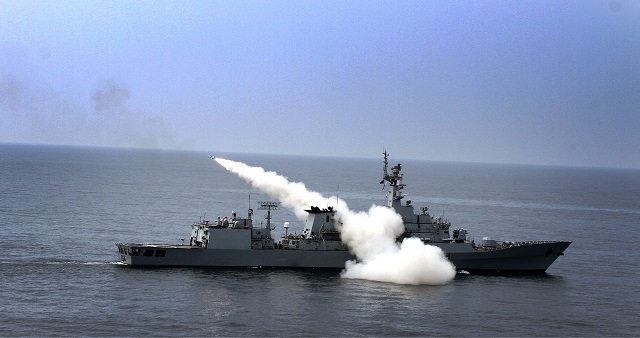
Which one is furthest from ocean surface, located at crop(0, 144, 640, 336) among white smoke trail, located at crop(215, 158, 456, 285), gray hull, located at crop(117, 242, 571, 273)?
white smoke trail, located at crop(215, 158, 456, 285)

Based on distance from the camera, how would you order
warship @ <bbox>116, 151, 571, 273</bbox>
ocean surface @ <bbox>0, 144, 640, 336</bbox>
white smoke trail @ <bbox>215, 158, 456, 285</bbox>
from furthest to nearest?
1. warship @ <bbox>116, 151, 571, 273</bbox>
2. white smoke trail @ <bbox>215, 158, 456, 285</bbox>
3. ocean surface @ <bbox>0, 144, 640, 336</bbox>

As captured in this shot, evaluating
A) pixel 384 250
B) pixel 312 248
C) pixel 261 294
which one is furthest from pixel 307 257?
pixel 261 294

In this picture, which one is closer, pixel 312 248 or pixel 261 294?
pixel 261 294

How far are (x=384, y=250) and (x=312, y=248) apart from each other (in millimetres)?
5408

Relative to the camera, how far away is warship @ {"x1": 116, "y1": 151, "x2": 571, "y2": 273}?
55625 millimetres

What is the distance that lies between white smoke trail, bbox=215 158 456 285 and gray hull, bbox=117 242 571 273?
1643 millimetres

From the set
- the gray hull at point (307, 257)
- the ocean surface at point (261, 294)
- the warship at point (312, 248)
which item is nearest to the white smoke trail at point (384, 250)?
the warship at point (312, 248)

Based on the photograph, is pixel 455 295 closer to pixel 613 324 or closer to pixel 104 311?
pixel 613 324

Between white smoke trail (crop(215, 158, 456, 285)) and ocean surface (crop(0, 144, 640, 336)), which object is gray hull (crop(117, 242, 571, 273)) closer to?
ocean surface (crop(0, 144, 640, 336))

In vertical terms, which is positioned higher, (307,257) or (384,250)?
(384,250)

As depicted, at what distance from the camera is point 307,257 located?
56906 mm

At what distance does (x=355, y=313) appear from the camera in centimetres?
4316

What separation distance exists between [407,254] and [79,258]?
2394 centimetres

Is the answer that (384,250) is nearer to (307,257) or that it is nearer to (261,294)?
(307,257)
